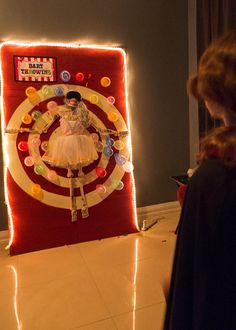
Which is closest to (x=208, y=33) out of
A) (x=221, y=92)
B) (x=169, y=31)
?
(x=169, y=31)

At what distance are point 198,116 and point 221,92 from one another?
90.2 inches

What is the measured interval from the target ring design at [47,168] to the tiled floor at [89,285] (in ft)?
1.18

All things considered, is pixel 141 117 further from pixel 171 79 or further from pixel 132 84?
pixel 171 79

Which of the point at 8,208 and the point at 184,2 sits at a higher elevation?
the point at 184,2

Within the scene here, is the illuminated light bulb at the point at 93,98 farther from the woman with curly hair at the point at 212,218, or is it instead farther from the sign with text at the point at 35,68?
the woman with curly hair at the point at 212,218

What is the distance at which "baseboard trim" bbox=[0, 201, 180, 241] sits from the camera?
8.87ft

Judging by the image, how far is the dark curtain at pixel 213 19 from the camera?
2.51m

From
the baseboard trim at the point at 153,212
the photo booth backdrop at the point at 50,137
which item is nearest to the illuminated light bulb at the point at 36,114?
the photo booth backdrop at the point at 50,137

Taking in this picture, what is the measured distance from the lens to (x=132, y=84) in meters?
2.54

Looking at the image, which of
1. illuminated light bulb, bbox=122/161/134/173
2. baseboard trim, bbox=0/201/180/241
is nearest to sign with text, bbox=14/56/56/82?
illuminated light bulb, bbox=122/161/134/173

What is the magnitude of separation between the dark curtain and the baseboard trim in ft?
2.61

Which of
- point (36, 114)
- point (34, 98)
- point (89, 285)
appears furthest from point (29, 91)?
Answer: point (89, 285)

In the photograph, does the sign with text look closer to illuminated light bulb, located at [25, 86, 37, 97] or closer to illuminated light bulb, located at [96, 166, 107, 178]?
illuminated light bulb, located at [25, 86, 37, 97]

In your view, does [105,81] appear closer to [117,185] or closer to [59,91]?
[59,91]
